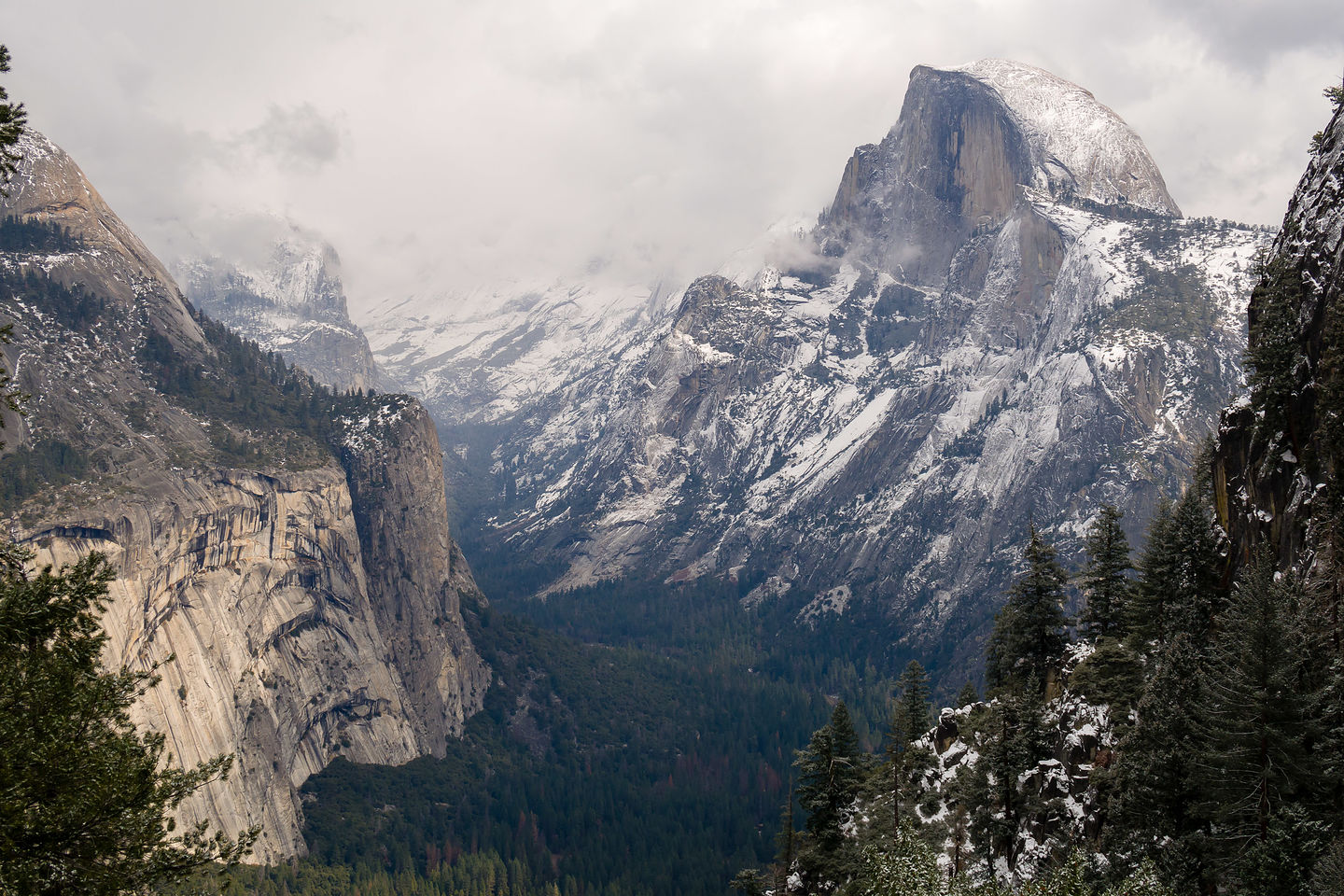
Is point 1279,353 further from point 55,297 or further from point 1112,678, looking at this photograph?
point 55,297

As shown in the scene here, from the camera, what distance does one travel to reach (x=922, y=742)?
77.3 meters

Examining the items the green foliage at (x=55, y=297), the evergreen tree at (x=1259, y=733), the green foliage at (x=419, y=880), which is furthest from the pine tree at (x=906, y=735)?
the green foliage at (x=55, y=297)

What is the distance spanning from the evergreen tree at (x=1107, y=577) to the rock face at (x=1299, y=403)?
1684 centimetres

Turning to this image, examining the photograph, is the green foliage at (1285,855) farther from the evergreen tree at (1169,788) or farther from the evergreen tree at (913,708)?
the evergreen tree at (913,708)

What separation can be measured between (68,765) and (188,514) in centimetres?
13927

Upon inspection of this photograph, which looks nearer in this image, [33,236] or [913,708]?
[913,708]

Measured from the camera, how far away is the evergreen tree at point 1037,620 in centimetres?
7631

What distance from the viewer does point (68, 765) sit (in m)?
26.7

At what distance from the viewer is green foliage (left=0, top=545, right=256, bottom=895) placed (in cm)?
2512

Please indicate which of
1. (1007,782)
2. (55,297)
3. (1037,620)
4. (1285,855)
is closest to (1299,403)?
(1285,855)

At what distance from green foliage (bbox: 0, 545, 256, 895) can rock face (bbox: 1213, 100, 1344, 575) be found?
160ft

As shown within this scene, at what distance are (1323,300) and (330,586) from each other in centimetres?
17528

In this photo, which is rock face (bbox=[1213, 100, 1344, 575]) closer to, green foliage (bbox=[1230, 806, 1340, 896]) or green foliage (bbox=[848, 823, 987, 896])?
green foliage (bbox=[1230, 806, 1340, 896])

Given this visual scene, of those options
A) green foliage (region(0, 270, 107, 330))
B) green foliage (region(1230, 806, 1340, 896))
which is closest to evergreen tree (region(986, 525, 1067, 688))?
green foliage (region(1230, 806, 1340, 896))
